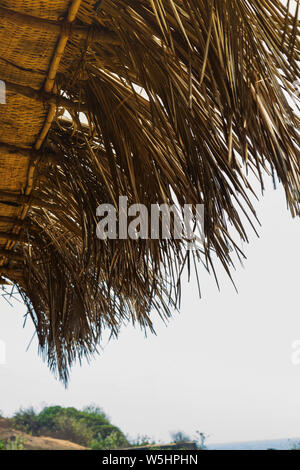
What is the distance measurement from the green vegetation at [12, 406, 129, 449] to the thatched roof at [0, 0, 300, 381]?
7518 millimetres

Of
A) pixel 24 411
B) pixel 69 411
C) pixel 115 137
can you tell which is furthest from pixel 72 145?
pixel 69 411

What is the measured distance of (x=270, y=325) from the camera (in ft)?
44.9

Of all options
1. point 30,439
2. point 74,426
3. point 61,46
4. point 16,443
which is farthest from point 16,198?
point 74,426

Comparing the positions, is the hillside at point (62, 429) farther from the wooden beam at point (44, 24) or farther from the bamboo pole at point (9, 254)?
the wooden beam at point (44, 24)

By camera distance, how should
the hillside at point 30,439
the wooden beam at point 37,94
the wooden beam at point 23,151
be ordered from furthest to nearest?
the hillside at point 30,439, the wooden beam at point 23,151, the wooden beam at point 37,94

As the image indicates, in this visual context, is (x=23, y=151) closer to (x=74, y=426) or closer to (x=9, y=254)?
(x=9, y=254)

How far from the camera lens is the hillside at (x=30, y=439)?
6.99 m

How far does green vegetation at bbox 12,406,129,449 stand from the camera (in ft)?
26.9

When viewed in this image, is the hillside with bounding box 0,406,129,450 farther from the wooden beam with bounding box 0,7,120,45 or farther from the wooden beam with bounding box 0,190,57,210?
the wooden beam with bounding box 0,7,120,45

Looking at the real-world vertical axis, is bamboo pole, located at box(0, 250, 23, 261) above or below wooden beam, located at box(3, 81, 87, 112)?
below

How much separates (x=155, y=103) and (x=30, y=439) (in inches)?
293

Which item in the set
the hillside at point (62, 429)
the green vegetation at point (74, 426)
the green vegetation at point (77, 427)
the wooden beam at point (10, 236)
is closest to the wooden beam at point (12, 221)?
the wooden beam at point (10, 236)

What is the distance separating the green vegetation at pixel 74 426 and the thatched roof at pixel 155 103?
7518mm

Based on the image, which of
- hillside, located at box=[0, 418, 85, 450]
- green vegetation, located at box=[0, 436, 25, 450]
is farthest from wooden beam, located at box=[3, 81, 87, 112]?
hillside, located at box=[0, 418, 85, 450]
